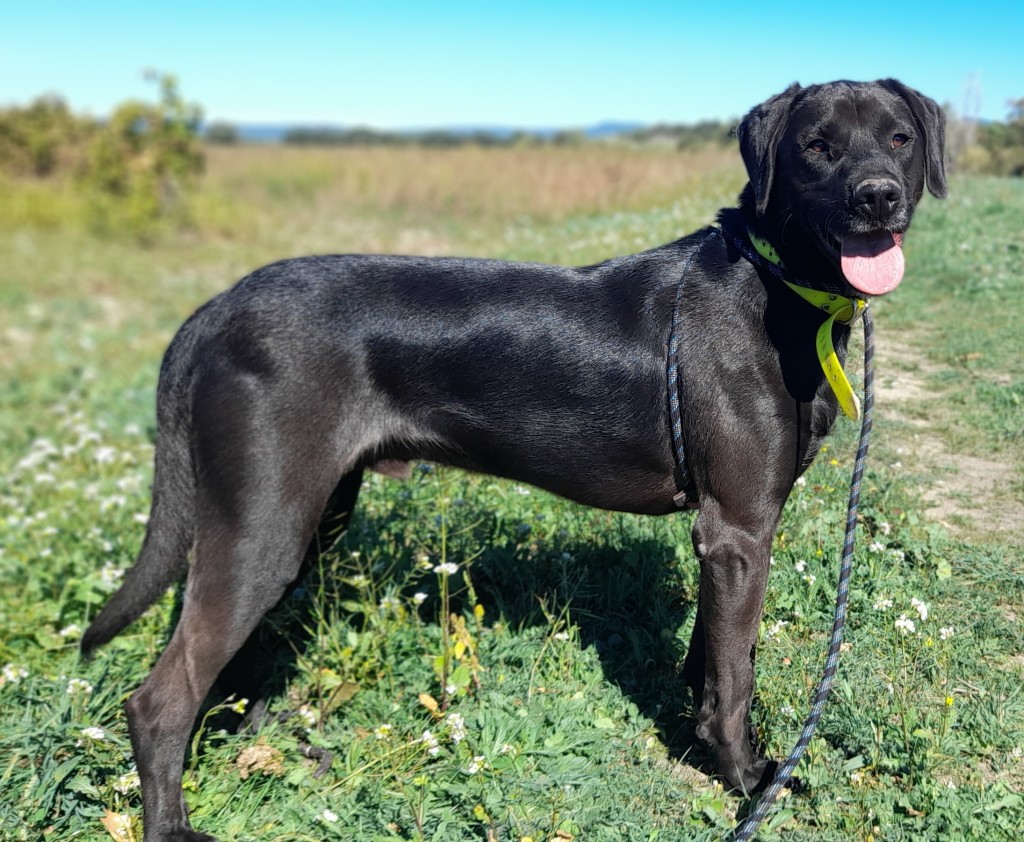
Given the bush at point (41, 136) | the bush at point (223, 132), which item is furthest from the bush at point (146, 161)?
the bush at point (223, 132)

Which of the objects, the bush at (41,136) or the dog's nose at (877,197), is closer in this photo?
the dog's nose at (877,197)

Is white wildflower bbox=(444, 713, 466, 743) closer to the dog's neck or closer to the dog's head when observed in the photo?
the dog's neck

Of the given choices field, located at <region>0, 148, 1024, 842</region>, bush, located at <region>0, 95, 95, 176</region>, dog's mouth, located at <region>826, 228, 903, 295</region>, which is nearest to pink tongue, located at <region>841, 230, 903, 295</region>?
dog's mouth, located at <region>826, 228, 903, 295</region>

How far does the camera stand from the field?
2.82 metres

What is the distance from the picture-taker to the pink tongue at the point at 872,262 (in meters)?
2.62

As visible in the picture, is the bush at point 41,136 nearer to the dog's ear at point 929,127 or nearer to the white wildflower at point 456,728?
the white wildflower at point 456,728

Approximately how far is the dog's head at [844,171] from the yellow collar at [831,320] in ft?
0.16

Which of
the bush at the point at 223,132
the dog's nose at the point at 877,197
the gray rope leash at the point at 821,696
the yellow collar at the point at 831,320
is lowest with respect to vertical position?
the gray rope leash at the point at 821,696

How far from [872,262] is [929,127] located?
0.63 metres

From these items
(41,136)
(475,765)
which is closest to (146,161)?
(41,136)

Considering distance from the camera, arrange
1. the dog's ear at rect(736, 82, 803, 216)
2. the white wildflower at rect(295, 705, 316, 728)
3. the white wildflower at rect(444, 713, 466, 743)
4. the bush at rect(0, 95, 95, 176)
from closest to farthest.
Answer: the dog's ear at rect(736, 82, 803, 216), the white wildflower at rect(444, 713, 466, 743), the white wildflower at rect(295, 705, 316, 728), the bush at rect(0, 95, 95, 176)

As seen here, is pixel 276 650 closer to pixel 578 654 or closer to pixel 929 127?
pixel 578 654

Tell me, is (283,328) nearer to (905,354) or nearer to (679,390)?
(679,390)

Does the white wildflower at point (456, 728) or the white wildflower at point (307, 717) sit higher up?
the white wildflower at point (456, 728)
